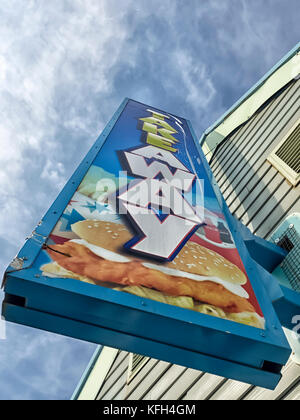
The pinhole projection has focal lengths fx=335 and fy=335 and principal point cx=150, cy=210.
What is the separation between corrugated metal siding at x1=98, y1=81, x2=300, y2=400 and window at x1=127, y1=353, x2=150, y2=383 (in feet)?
0.54

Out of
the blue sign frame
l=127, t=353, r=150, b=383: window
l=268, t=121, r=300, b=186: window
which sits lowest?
l=127, t=353, r=150, b=383: window

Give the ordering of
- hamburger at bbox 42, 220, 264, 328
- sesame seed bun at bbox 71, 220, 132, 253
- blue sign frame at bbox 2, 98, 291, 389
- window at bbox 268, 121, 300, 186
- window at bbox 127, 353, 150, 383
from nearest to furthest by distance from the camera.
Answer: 1. blue sign frame at bbox 2, 98, 291, 389
2. hamburger at bbox 42, 220, 264, 328
3. sesame seed bun at bbox 71, 220, 132, 253
4. window at bbox 268, 121, 300, 186
5. window at bbox 127, 353, 150, 383

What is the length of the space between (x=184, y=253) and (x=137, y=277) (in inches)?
23.5

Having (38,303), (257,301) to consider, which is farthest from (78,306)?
(257,301)

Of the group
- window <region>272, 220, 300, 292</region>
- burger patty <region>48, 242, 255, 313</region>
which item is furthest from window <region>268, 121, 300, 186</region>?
burger patty <region>48, 242, 255, 313</region>

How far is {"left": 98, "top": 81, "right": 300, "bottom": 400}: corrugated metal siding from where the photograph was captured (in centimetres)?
392

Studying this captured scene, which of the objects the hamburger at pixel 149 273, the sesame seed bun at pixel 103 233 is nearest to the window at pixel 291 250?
the hamburger at pixel 149 273

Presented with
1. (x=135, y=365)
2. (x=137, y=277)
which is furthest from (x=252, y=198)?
(x=137, y=277)

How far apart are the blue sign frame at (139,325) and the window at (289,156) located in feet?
12.1

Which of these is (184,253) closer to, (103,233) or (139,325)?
(103,233)

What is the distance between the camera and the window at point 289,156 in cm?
551

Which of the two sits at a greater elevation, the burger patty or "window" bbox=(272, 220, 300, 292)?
"window" bbox=(272, 220, 300, 292)

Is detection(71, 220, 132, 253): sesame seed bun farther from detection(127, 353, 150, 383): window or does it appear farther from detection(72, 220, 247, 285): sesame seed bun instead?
detection(127, 353, 150, 383): window

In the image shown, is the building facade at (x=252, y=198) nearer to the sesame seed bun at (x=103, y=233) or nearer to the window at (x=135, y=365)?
the window at (x=135, y=365)
